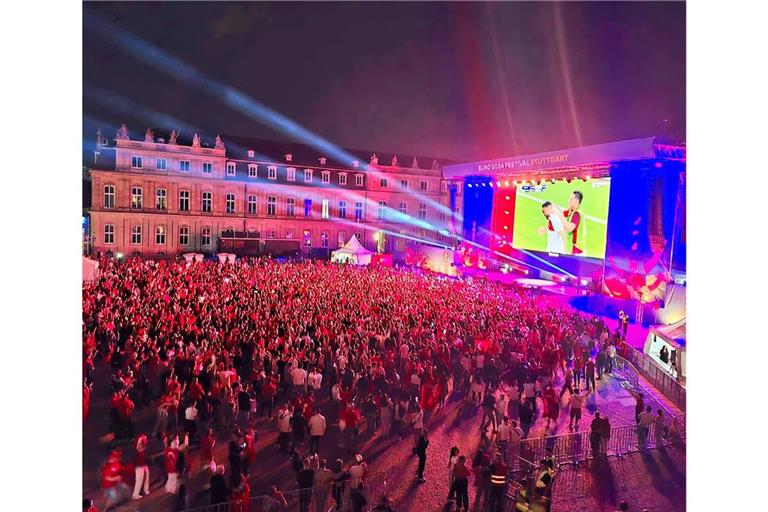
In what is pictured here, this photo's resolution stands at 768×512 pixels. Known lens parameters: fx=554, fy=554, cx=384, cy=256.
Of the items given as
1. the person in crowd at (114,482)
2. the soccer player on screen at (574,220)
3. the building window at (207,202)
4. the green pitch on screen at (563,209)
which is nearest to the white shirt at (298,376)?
the person in crowd at (114,482)

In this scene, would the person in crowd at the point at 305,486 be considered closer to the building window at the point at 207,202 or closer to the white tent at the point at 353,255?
the white tent at the point at 353,255

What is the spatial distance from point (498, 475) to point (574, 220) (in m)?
13.2

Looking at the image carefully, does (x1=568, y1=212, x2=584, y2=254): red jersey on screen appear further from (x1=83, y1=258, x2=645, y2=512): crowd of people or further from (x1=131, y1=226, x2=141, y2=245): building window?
(x1=131, y1=226, x2=141, y2=245): building window

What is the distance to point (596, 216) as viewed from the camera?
17344 mm

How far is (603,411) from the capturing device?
9.57m

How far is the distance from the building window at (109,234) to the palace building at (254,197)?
52 mm

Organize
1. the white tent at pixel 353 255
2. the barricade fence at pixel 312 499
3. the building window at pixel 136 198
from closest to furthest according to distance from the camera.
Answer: the barricade fence at pixel 312 499
the white tent at pixel 353 255
the building window at pixel 136 198

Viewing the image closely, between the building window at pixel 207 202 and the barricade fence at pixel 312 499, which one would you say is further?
the building window at pixel 207 202

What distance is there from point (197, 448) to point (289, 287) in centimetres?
796

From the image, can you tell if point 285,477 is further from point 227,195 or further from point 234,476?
point 227,195

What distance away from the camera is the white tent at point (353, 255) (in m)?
25.2

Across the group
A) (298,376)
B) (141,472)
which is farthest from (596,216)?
(141,472)

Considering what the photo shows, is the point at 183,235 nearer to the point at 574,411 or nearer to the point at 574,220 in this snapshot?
the point at 574,220

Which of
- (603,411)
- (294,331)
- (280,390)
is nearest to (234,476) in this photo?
(280,390)
